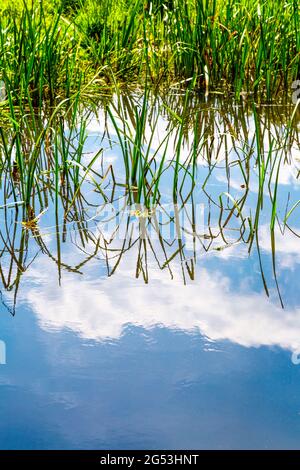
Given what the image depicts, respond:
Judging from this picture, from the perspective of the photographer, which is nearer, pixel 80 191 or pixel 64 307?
pixel 64 307

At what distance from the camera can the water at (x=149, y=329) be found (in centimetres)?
173

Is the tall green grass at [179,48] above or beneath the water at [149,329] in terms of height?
above

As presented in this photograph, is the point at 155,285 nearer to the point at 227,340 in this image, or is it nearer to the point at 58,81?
the point at 227,340

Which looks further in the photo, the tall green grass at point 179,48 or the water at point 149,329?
the tall green grass at point 179,48

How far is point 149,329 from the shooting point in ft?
6.88

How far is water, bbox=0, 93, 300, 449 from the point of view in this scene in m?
1.73

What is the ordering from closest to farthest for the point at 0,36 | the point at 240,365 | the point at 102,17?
1. the point at 240,365
2. the point at 0,36
3. the point at 102,17

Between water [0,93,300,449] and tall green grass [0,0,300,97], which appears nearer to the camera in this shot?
water [0,93,300,449]

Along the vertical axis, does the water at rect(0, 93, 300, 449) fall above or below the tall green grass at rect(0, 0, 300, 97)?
below

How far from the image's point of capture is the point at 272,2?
556cm

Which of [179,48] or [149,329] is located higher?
[179,48]

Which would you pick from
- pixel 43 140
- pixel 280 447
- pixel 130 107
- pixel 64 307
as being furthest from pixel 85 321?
pixel 130 107

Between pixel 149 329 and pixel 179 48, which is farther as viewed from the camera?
pixel 179 48

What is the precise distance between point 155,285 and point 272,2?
3.78 meters
